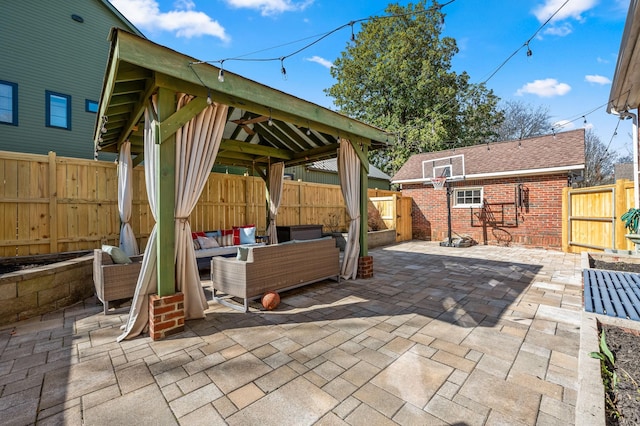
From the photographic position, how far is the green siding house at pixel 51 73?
727 centimetres

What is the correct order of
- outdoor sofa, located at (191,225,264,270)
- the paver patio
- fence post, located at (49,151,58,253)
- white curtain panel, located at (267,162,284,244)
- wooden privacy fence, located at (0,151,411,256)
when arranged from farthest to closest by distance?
1. white curtain panel, located at (267,162,284,244)
2. outdoor sofa, located at (191,225,264,270)
3. fence post, located at (49,151,58,253)
4. wooden privacy fence, located at (0,151,411,256)
5. the paver patio

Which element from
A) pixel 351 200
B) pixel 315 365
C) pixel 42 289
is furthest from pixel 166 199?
pixel 351 200

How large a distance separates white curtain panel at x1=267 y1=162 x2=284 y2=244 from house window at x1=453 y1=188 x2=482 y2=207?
710 centimetres

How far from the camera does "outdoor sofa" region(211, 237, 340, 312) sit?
3.54 metres

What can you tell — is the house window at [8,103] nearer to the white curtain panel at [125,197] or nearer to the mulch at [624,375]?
the white curtain panel at [125,197]

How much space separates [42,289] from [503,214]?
37.8 ft

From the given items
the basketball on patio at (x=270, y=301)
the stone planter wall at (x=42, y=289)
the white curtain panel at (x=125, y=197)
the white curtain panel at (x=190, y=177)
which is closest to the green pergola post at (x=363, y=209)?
the basketball on patio at (x=270, y=301)

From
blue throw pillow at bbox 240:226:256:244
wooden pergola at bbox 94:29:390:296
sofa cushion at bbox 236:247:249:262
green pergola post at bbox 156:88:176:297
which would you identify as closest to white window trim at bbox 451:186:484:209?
wooden pergola at bbox 94:29:390:296

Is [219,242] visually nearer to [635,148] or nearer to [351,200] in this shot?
[351,200]

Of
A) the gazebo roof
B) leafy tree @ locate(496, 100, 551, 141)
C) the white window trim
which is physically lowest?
the white window trim

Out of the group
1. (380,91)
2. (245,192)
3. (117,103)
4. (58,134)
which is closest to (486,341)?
(117,103)

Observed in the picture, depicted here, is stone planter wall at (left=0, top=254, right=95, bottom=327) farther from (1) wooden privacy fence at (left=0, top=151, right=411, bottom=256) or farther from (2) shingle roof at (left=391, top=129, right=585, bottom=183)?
(2) shingle roof at (left=391, top=129, right=585, bottom=183)

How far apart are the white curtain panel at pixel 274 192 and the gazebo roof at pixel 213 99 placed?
0.67 m

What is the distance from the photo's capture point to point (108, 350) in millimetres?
2566
